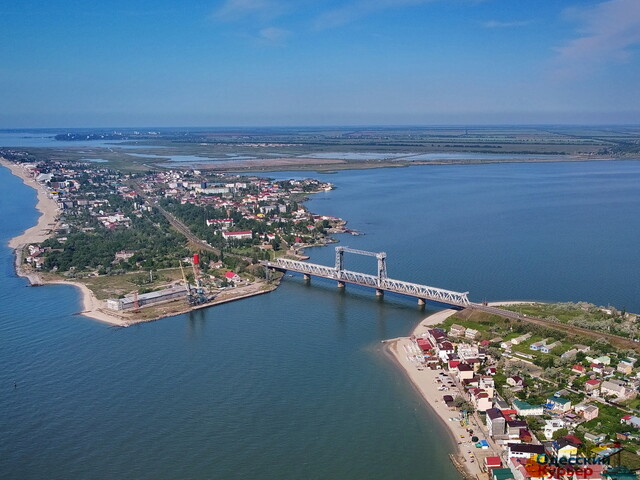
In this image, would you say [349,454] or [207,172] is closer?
[349,454]

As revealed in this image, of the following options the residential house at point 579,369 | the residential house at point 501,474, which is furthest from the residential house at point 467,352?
the residential house at point 501,474

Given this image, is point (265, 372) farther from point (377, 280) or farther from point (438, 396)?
point (377, 280)

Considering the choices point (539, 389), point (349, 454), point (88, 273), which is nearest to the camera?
point (349, 454)

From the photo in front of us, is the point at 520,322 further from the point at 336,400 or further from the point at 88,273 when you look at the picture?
the point at 88,273

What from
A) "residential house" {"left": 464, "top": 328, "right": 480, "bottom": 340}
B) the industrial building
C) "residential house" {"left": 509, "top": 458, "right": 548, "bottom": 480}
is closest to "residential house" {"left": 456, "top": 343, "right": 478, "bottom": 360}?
"residential house" {"left": 464, "top": 328, "right": 480, "bottom": 340}

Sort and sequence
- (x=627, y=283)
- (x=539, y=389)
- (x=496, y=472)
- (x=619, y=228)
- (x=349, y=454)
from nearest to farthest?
(x=496, y=472)
(x=349, y=454)
(x=539, y=389)
(x=627, y=283)
(x=619, y=228)

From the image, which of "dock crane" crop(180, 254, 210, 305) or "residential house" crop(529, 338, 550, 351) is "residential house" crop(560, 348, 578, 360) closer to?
"residential house" crop(529, 338, 550, 351)

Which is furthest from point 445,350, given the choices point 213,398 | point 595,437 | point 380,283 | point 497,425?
point 213,398

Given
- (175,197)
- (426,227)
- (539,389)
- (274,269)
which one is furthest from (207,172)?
(539,389)
